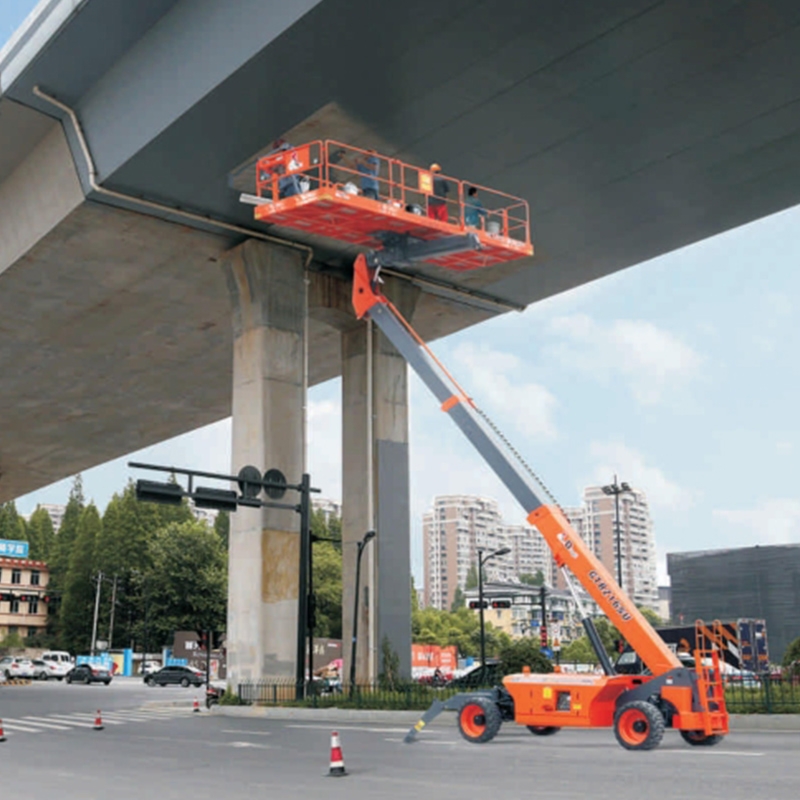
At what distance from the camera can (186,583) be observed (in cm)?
9512

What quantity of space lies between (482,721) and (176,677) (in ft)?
157

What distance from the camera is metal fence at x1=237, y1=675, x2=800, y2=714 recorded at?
21234mm

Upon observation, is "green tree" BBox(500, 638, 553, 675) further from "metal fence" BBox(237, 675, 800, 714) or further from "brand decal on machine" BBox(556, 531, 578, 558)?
"brand decal on machine" BBox(556, 531, 578, 558)

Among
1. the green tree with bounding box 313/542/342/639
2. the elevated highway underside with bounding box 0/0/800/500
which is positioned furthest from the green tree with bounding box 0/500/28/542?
the elevated highway underside with bounding box 0/0/800/500

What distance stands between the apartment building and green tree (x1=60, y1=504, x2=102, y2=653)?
629 cm

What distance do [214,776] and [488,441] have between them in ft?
22.0

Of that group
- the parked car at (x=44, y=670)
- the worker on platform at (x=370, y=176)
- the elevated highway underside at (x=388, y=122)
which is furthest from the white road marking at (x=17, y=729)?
the parked car at (x=44, y=670)

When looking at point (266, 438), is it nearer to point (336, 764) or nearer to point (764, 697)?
point (764, 697)

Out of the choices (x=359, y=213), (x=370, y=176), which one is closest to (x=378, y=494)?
(x=370, y=176)

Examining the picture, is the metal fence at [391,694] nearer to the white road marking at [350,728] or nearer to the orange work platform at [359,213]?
the white road marking at [350,728]

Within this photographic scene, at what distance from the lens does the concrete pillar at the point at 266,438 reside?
27047 mm

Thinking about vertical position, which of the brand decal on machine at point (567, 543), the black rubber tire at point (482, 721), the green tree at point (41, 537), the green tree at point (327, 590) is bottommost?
the black rubber tire at point (482, 721)

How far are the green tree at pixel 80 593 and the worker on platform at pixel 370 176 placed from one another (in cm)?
9374

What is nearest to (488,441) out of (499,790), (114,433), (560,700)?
(560,700)
